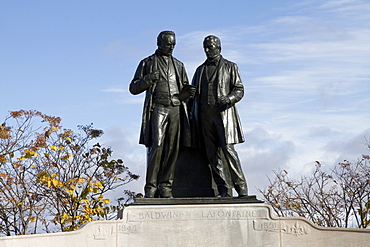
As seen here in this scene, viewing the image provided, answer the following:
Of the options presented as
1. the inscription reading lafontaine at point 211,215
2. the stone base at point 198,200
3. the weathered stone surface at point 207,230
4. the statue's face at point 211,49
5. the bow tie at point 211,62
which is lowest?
the weathered stone surface at point 207,230

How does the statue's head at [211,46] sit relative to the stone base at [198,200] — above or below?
above

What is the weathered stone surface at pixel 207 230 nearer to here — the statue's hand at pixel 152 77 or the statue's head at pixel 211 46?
the statue's hand at pixel 152 77

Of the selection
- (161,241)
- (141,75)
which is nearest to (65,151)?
(141,75)

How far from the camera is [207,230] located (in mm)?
12305

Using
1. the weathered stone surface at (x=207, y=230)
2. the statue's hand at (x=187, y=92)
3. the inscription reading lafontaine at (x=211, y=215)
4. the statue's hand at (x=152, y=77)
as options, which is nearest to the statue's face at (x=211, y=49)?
the statue's hand at (x=187, y=92)

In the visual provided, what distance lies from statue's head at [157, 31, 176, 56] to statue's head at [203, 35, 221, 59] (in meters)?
0.70

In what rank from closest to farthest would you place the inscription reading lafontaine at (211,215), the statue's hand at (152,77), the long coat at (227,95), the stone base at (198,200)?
the inscription reading lafontaine at (211,215) < the stone base at (198,200) < the long coat at (227,95) < the statue's hand at (152,77)

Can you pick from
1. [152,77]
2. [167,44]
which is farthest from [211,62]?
[152,77]

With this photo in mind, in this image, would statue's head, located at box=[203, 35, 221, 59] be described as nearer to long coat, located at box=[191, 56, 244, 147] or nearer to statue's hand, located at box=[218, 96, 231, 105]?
long coat, located at box=[191, 56, 244, 147]

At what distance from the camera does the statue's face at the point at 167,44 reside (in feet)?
45.0

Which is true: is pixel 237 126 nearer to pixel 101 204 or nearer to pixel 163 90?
pixel 163 90

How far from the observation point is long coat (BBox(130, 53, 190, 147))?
13477 mm

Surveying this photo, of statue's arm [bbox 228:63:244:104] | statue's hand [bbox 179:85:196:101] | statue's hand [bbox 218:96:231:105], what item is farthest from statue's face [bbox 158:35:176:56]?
statue's hand [bbox 218:96:231:105]

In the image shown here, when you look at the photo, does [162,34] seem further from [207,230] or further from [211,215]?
[207,230]
